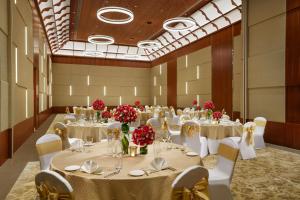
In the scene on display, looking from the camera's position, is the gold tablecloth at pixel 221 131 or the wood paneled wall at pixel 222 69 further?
the wood paneled wall at pixel 222 69

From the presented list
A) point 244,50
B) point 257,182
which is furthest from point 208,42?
point 257,182

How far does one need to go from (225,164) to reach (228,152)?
177mm

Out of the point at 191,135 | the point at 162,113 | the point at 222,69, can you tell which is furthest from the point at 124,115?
the point at 222,69

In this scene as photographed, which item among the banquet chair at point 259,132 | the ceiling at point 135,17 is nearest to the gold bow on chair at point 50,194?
the banquet chair at point 259,132

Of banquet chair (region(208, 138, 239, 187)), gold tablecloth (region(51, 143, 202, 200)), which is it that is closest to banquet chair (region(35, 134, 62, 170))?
gold tablecloth (region(51, 143, 202, 200))

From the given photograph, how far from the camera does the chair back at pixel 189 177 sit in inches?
67.8

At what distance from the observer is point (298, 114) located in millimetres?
6660

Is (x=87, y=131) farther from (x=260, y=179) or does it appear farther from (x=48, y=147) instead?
(x=260, y=179)

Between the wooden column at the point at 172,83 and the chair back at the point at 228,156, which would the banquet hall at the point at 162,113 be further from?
the wooden column at the point at 172,83

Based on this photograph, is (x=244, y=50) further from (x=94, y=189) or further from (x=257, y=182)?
(x=94, y=189)

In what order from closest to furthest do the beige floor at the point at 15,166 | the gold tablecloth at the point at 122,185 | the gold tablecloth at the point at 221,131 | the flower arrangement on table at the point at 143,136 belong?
the gold tablecloth at the point at 122,185 < the flower arrangement on table at the point at 143,136 < the beige floor at the point at 15,166 < the gold tablecloth at the point at 221,131

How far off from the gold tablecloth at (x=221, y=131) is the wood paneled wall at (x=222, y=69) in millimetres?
4695

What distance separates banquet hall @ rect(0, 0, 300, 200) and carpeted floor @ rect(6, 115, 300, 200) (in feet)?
0.06

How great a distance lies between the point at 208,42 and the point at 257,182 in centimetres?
933
